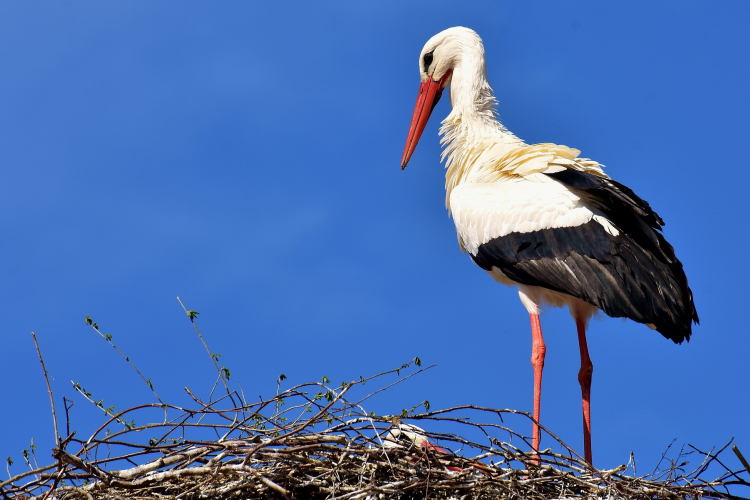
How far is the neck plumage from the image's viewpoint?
601cm

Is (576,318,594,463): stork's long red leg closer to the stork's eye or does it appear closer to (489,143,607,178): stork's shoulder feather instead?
(489,143,607,178): stork's shoulder feather

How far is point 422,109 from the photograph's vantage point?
6.76 m

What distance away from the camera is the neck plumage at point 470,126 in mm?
6012

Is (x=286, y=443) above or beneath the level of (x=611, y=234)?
beneath

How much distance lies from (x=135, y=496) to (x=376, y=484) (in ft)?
3.33

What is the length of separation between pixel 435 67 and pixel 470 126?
705 mm

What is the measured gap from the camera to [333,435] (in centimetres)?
394

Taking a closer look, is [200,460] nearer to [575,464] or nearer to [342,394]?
[342,394]

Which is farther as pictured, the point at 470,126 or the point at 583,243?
the point at 470,126

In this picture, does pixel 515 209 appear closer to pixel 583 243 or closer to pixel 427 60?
pixel 583 243

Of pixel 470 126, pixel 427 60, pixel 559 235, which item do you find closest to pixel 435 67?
pixel 427 60

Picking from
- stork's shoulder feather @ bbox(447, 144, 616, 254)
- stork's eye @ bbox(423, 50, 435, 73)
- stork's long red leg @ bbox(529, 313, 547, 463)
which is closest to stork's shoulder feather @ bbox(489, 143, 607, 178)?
stork's shoulder feather @ bbox(447, 144, 616, 254)

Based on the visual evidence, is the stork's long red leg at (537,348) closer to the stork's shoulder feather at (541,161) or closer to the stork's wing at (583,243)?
the stork's wing at (583,243)

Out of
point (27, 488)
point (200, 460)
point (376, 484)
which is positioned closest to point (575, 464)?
point (376, 484)
